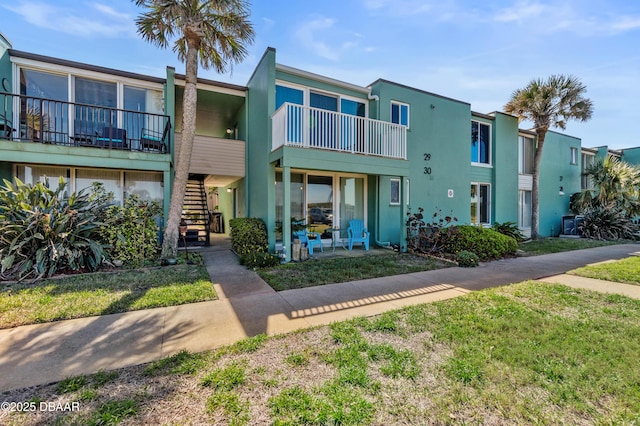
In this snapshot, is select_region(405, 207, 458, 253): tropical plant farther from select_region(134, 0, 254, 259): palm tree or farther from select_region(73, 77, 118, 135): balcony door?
select_region(73, 77, 118, 135): balcony door

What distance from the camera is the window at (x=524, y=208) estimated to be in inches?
575

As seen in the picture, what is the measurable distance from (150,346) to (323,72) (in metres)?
9.16

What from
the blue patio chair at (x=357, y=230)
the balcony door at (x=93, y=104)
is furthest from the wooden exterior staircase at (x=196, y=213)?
the blue patio chair at (x=357, y=230)

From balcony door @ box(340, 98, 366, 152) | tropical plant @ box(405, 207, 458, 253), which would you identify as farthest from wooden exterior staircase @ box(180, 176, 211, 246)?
tropical plant @ box(405, 207, 458, 253)

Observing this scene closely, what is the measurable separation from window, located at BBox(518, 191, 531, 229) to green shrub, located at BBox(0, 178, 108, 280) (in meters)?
17.1


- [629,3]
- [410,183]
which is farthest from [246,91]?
[629,3]

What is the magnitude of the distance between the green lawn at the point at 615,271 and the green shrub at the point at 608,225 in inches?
277

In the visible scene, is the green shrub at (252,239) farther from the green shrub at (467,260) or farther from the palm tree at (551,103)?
the palm tree at (551,103)

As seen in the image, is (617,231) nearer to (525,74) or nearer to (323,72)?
(525,74)

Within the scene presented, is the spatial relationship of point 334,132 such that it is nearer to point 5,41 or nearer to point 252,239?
point 252,239

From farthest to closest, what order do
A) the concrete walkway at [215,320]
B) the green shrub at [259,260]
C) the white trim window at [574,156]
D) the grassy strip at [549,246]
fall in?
the white trim window at [574,156]
the grassy strip at [549,246]
the green shrub at [259,260]
the concrete walkway at [215,320]

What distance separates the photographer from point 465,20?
25.6 feet

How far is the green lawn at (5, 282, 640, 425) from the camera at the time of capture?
7.53 feet

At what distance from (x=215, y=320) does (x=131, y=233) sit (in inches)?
186
